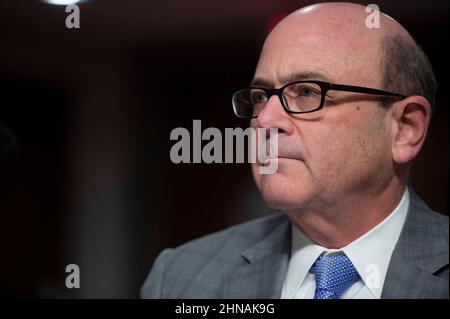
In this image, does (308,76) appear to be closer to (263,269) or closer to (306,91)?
(306,91)

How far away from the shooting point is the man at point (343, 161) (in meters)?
0.82

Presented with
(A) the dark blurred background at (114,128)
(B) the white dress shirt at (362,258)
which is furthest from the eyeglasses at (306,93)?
(B) the white dress shirt at (362,258)

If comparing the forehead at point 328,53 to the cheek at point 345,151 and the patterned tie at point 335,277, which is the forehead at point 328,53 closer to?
the cheek at point 345,151

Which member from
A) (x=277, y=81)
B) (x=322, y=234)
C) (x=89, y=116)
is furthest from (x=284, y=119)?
(x=89, y=116)

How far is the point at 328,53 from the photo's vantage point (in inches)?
32.2

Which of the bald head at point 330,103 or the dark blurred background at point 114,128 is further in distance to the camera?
the dark blurred background at point 114,128

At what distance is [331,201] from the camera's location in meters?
0.87

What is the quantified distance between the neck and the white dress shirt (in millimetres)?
12

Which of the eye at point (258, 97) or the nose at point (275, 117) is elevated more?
the eye at point (258, 97)

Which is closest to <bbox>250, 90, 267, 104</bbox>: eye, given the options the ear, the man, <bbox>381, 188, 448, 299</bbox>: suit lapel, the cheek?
the man

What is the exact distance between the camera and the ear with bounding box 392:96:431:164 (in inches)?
34.5

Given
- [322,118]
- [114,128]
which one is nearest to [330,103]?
[322,118]
